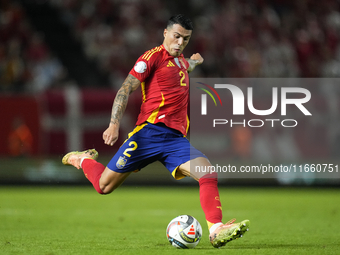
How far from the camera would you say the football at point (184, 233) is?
4945 mm

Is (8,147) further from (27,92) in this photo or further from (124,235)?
(124,235)

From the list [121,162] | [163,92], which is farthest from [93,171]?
[163,92]

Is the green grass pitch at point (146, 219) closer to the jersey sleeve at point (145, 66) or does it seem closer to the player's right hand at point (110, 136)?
the player's right hand at point (110, 136)

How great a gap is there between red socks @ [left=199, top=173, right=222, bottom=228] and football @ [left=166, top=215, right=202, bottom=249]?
0.55 ft

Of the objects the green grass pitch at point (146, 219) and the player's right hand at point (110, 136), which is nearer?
the player's right hand at point (110, 136)

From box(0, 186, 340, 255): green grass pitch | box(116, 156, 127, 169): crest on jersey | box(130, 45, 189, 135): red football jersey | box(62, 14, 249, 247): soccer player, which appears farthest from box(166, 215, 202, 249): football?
box(130, 45, 189, 135): red football jersey

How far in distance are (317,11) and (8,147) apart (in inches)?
424

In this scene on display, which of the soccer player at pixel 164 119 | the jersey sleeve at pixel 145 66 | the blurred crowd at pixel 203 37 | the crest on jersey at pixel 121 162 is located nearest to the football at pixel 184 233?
the soccer player at pixel 164 119

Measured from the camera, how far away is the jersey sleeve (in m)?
5.09

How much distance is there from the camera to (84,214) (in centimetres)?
828

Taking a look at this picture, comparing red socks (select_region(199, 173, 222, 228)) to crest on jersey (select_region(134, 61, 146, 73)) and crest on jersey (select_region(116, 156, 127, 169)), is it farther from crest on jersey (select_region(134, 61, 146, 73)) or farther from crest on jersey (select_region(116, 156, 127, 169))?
crest on jersey (select_region(134, 61, 146, 73))

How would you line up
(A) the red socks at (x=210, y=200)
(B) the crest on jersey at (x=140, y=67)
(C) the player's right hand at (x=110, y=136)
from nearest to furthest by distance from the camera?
(C) the player's right hand at (x=110, y=136) → (A) the red socks at (x=210, y=200) → (B) the crest on jersey at (x=140, y=67)

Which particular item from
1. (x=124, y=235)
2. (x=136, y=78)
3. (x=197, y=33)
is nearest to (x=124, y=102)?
(x=136, y=78)

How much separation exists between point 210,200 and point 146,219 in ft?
9.98
